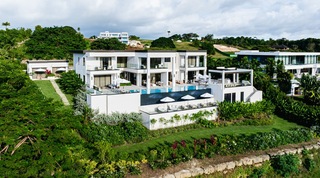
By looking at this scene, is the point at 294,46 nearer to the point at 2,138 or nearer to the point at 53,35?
the point at 53,35

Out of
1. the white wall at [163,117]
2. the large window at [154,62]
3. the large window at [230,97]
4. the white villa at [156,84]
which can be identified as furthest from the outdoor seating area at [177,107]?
the large window at [154,62]

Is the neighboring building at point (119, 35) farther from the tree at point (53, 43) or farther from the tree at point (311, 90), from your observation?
the tree at point (311, 90)

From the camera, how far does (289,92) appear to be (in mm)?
39750

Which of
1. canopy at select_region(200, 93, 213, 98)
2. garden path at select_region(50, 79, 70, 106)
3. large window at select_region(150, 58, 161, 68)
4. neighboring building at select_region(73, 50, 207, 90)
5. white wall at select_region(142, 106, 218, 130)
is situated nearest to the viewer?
white wall at select_region(142, 106, 218, 130)

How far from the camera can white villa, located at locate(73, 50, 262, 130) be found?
27.9 meters

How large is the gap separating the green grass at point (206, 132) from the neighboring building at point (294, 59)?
1634 centimetres

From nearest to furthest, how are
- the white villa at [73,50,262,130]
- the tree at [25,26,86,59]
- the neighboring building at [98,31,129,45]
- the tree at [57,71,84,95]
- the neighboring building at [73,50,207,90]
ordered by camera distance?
the white villa at [73,50,262,130], the tree at [57,71,84,95], the neighboring building at [73,50,207,90], the tree at [25,26,86,59], the neighboring building at [98,31,129,45]

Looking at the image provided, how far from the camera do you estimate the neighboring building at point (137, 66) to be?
3428 cm

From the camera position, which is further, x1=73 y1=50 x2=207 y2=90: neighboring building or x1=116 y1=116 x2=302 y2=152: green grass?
x1=73 y1=50 x2=207 y2=90: neighboring building

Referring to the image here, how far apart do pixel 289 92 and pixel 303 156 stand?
1618 cm

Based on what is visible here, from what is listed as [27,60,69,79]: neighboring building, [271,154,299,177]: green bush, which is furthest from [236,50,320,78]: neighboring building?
[27,60,69,79]: neighboring building

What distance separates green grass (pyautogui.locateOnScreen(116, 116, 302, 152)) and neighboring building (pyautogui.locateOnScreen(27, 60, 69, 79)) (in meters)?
21.8

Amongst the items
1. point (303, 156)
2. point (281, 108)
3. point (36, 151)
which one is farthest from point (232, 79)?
point (36, 151)

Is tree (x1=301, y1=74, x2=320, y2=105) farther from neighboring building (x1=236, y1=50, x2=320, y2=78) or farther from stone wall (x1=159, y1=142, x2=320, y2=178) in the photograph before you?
neighboring building (x1=236, y1=50, x2=320, y2=78)
